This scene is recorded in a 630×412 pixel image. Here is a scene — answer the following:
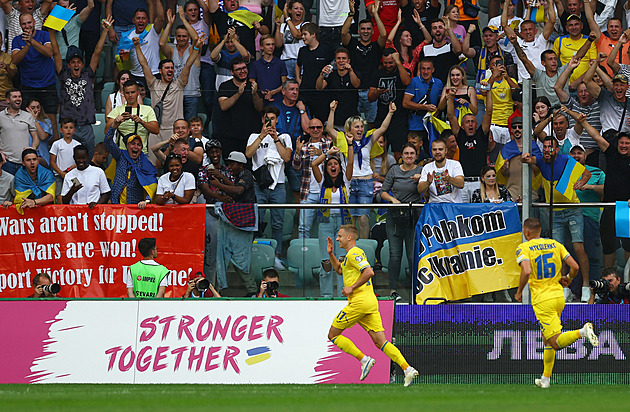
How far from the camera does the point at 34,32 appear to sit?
16.5 m

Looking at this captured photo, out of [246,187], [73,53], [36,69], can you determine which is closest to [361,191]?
[246,187]

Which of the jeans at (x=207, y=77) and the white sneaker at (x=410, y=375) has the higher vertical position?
the jeans at (x=207, y=77)

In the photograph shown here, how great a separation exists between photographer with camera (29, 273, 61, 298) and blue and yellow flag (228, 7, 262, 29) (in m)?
6.27

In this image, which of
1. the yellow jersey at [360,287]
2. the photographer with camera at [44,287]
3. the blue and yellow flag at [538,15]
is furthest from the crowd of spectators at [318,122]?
the yellow jersey at [360,287]

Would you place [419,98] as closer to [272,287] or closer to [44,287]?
[272,287]

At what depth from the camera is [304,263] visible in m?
12.9

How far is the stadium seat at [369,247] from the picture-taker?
12709 millimetres

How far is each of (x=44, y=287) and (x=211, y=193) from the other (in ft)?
9.19

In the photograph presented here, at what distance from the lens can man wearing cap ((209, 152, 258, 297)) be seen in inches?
515

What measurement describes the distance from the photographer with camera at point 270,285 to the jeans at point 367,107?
3026 mm

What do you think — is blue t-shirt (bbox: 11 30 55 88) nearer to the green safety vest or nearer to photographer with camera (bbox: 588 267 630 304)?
the green safety vest

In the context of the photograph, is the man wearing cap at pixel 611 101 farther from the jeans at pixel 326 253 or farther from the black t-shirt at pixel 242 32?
the black t-shirt at pixel 242 32

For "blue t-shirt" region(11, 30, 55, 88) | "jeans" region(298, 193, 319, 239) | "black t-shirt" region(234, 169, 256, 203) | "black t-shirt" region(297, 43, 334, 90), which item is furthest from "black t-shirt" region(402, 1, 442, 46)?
"blue t-shirt" region(11, 30, 55, 88)

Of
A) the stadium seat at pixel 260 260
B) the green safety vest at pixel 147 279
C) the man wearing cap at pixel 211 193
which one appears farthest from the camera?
the man wearing cap at pixel 211 193
